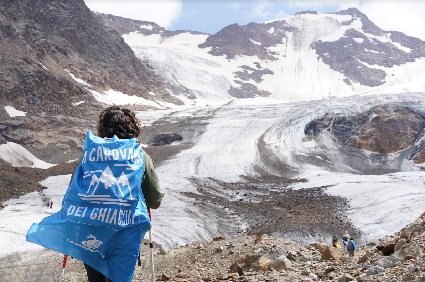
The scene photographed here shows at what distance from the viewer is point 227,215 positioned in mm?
23766

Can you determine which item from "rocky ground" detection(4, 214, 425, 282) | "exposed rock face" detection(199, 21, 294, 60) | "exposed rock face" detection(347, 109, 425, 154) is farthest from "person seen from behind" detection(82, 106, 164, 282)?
"exposed rock face" detection(199, 21, 294, 60)

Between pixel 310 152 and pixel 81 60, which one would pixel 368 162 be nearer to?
pixel 310 152

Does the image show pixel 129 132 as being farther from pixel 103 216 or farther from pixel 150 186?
pixel 103 216

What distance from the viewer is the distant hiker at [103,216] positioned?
3.01m

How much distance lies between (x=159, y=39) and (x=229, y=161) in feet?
492

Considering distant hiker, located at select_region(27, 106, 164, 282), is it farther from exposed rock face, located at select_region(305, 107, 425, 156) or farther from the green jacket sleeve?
exposed rock face, located at select_region(305, 107, 425, 156)

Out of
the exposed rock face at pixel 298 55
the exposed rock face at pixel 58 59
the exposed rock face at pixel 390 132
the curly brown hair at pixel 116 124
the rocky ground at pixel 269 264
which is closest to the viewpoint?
the curly brown hair at pixel 116 124

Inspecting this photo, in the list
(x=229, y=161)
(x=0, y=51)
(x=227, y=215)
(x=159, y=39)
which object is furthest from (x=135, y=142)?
(x=159, y=39)

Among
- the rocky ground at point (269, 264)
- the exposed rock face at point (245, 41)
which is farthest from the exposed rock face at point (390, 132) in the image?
the exposed rock face at point (245, 41)

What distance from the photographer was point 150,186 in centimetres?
338

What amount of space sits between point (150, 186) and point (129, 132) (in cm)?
50

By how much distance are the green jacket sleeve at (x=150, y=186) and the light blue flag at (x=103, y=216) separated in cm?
17

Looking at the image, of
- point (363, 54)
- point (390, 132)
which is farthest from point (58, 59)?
point (363, 54)

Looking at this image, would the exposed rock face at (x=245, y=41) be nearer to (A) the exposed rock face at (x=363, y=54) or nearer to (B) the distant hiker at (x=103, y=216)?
(A) the exposed rock face at (x=363, y=54)
